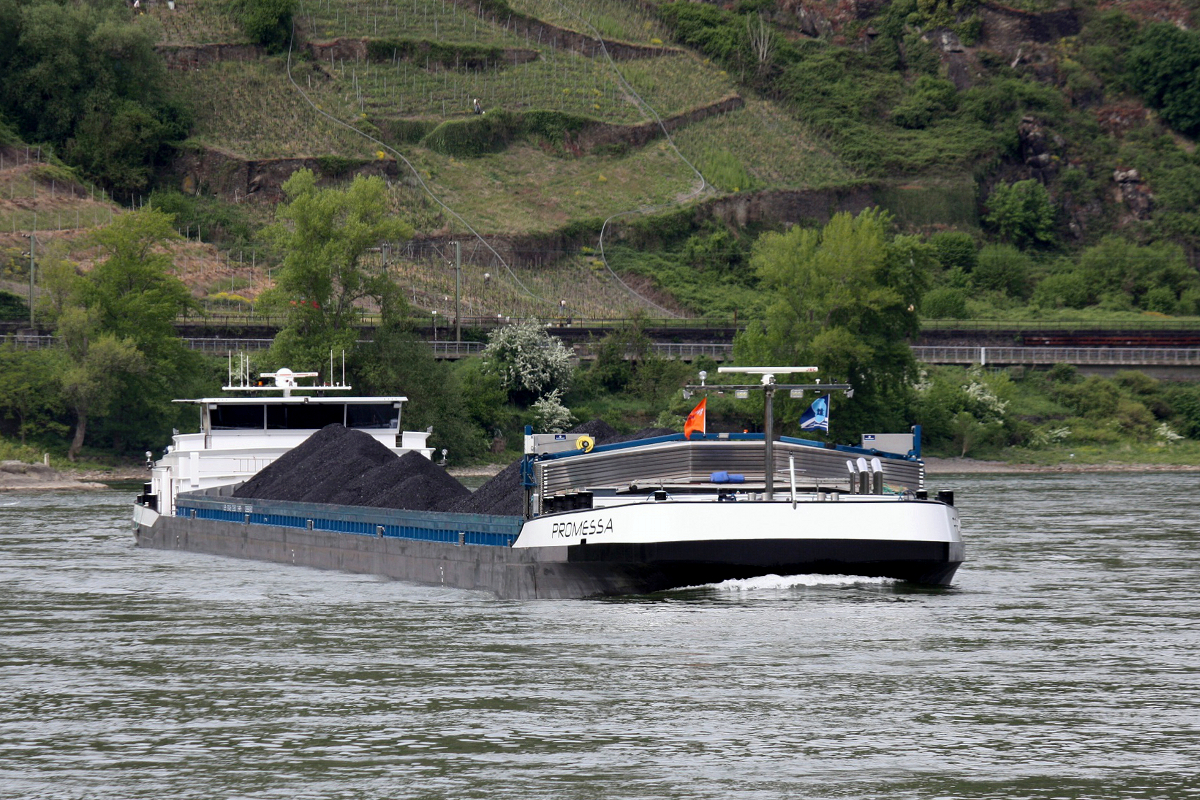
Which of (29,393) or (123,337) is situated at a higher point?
(123,337)

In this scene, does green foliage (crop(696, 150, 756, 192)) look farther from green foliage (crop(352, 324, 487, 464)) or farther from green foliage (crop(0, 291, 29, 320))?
green foliage (crop(0, 291, 29, 320))

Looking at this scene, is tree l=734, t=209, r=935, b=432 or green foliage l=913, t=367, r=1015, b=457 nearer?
tree l=734, t=209, r=935, b=432

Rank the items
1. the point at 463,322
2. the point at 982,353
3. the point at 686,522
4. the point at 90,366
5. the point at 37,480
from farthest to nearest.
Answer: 1. the point at 463,322
2. the point at 982,353
3. the point at 90,366
4. the point at 37,480
5. the point at 686,522

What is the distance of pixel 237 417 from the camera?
5075cm

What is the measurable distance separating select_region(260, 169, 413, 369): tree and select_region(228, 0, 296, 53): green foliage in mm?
77594

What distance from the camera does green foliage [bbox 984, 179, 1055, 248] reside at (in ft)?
585

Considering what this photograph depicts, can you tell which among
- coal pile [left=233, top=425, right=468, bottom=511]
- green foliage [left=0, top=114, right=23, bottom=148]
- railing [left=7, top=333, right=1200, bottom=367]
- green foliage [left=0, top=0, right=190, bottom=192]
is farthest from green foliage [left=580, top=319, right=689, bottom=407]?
green foliage [left=0, top=114, right=23, bottom=148]

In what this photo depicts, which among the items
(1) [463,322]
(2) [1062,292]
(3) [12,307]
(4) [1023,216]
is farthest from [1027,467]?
(4) [1023,216]

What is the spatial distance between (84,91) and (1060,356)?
9848 centimetres

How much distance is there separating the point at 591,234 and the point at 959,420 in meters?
62.8

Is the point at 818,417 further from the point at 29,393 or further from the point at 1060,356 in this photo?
the point at 1060,356

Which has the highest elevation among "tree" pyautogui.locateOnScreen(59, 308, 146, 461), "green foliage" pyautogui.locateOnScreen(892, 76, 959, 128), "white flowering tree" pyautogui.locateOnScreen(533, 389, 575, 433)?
"green foliage" pyautogui.locateOnScreen(892, 76, 959, 128)

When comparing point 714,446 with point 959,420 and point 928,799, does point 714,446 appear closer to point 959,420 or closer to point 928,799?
point 928,799

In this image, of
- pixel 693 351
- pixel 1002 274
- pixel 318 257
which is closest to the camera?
pixel 318 257
